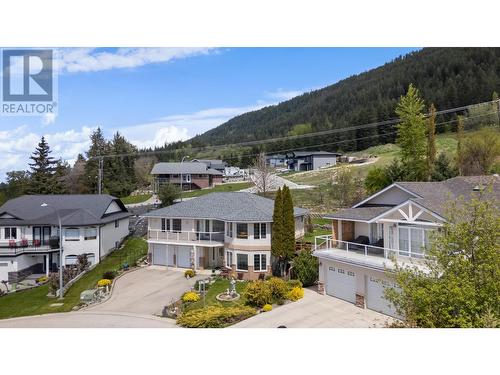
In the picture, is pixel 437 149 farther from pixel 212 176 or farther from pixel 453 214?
pixel 212 176

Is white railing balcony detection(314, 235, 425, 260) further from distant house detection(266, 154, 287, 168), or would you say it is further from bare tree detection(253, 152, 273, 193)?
distant house detection(266, 154, 287, 168)

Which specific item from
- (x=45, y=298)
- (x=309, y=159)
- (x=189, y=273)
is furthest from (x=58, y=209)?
(x=309, y=159)

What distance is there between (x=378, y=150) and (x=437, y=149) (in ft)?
11.8

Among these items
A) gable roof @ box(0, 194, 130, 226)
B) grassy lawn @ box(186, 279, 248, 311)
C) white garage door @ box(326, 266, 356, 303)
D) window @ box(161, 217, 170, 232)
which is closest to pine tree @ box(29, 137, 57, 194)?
gable roof @ box(0, 194, 130, 226)

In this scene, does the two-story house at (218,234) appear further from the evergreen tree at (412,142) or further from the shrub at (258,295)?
the evergreen tree at (412,142)

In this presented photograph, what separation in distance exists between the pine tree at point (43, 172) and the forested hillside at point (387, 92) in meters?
10.3

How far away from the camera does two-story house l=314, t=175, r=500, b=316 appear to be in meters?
14.1

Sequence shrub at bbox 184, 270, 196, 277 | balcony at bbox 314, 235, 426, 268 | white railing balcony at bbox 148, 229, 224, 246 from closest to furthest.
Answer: balcony at bbox 314, 235, 426, 268 → shrub at bbox 184, 270, 196, 277 → white railing balcony at bbox 148, 229, 224, 246

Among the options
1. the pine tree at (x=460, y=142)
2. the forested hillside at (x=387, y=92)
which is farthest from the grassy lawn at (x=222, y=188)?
the pine tree at (x=460, y=142)

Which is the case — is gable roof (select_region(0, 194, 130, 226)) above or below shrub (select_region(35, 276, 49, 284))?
above

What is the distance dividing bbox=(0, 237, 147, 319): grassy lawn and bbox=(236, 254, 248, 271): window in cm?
633

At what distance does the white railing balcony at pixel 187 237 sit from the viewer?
20672mm

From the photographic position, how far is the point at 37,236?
19859 mm
